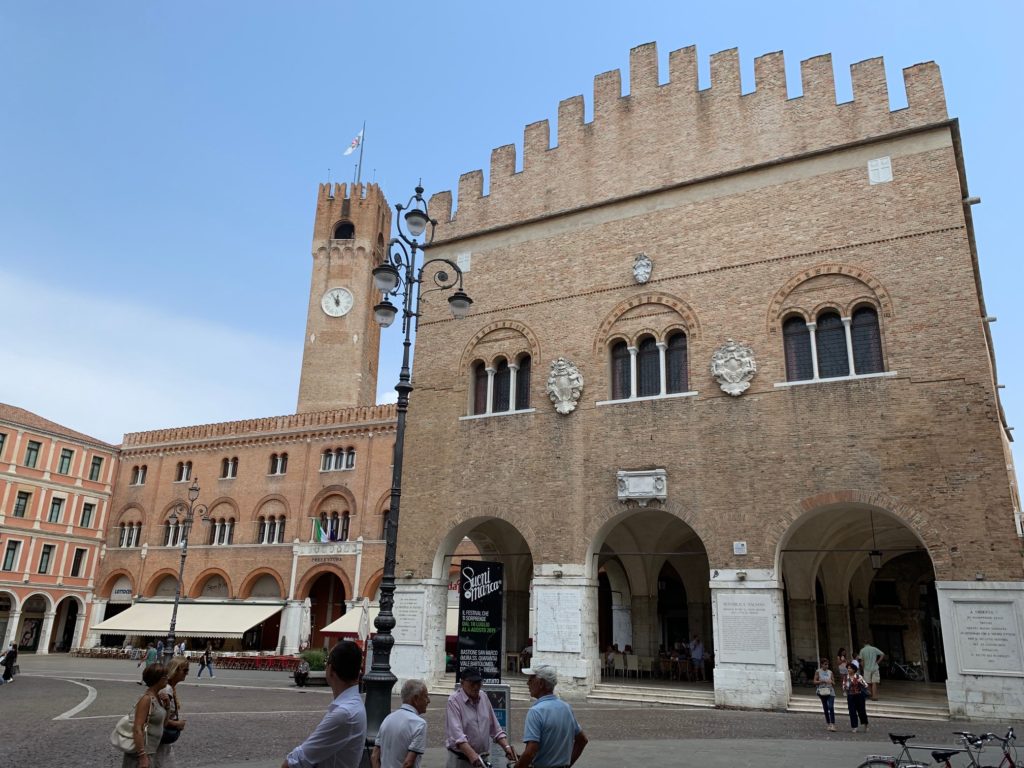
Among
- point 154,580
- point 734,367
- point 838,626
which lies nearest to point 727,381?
point 734,367

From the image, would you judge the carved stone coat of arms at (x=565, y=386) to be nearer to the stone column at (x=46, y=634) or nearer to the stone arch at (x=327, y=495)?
the stone arch at (x=327, y=495)

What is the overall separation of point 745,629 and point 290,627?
23.7 metres

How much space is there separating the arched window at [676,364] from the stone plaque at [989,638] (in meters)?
6.30

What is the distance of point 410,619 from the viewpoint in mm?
17188

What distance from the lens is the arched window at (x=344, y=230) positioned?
4592cm

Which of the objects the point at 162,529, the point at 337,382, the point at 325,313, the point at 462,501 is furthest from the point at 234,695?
the point at 325,313

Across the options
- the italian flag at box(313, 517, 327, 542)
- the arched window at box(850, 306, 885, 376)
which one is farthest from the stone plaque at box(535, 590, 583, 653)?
the italian flag at box(313, 517, 327, 542)

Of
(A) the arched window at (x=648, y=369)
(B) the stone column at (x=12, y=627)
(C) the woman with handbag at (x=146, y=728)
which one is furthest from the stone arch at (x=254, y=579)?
(C) the woman with handbag at (x=146, y=728)

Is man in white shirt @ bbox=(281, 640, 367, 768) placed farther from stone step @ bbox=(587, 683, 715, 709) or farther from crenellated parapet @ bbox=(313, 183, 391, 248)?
crenellated parapet @ bbox=(313, 183, 391, 248)

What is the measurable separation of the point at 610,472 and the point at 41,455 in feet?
108

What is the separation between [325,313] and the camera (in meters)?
43.2

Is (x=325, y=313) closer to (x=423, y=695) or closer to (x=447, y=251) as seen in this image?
(x=447, y=251)

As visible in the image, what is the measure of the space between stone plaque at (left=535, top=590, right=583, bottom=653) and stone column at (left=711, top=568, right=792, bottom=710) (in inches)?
107

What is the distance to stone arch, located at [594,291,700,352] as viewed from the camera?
16.2 metres
